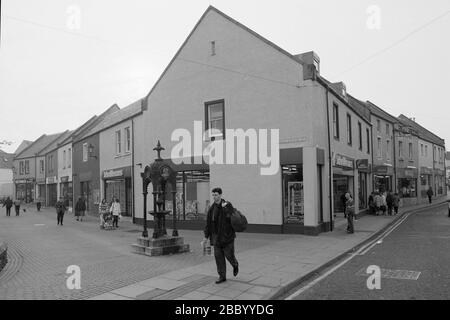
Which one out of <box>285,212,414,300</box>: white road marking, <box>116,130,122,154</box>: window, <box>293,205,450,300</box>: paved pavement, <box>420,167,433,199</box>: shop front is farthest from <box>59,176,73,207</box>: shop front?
<box>420,167,433,199</box>: shop front

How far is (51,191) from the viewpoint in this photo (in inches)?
1679

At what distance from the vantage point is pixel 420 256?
34.8ft

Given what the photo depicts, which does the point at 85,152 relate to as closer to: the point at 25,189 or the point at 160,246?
the point at 160,246

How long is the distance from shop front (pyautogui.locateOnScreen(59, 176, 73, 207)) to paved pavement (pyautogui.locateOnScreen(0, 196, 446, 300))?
19.8m

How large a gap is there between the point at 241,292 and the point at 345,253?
5.41 metres

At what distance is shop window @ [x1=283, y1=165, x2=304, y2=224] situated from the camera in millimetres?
15695

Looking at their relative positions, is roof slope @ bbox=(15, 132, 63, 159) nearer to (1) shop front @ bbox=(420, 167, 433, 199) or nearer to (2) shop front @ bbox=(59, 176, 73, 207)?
(2) shop front @ bbox=(59, 176, 73, 207)

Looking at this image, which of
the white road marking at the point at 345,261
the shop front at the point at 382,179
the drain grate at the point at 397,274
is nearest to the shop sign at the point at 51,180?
the shop front at the point at 382,179

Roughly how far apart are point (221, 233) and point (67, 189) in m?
32.3

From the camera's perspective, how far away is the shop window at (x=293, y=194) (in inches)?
618

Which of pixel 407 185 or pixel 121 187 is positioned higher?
pixel 121 187

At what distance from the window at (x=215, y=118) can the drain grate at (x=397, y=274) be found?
9.93 m

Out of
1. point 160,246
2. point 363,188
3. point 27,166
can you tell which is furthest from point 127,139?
point 27,166
